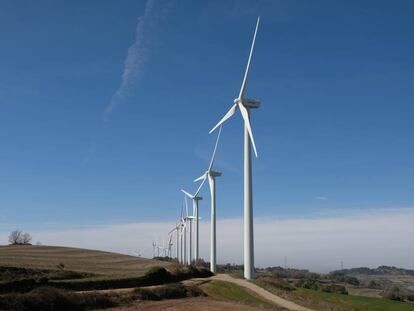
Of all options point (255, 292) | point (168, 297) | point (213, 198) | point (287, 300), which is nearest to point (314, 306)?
point (287, 300)

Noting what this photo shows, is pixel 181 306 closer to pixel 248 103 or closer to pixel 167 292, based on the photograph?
pixel 167 292

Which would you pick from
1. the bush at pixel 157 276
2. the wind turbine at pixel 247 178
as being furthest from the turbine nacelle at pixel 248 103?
the bush at pixel 157 276

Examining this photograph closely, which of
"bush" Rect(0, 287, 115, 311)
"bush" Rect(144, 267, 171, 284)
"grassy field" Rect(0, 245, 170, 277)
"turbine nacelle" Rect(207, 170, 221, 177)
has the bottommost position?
"bush" Rect(0, 287, 115, 311)

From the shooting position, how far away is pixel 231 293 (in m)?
53.3

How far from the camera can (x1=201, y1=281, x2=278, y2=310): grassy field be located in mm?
49722

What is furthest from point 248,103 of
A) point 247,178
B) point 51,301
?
point 51,301

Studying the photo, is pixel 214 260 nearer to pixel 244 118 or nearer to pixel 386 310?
pixel 244 118

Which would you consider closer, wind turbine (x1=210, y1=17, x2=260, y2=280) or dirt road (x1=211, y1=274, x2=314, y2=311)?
dirt road (x1=211, y1=274, x2=314, y2=311)

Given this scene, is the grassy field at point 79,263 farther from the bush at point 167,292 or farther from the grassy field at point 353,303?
the grassy field at point 353,303

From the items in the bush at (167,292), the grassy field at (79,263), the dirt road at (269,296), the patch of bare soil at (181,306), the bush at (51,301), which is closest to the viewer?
the bush at (51,301)

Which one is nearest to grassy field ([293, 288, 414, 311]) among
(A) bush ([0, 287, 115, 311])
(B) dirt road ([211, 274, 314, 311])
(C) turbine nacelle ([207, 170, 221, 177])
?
(B) dirt road ([211, 274, 314, 311])

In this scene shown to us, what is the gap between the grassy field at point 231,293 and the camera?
49.7 meters

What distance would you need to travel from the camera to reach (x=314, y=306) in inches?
1895

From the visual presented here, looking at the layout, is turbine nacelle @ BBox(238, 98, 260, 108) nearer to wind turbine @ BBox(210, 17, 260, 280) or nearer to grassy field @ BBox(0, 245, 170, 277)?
wind turbine @ BBox(210, 17, 260, 280)
